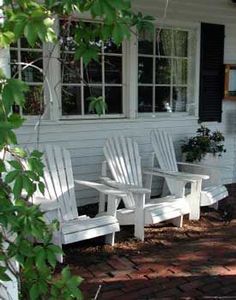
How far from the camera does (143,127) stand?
4.98 meters

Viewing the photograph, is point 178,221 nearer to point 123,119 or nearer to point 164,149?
point 164,149

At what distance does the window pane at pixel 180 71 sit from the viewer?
5242 millimetres

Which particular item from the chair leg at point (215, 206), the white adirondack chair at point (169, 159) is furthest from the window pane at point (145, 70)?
the chair leg at point (215, 206)

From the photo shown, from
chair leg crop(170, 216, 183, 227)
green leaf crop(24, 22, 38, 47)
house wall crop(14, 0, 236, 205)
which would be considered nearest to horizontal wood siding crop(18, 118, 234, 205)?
house wall crop(14, 0, 236, 205)

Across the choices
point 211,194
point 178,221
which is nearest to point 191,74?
point 211,194

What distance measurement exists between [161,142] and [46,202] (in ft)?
6.72

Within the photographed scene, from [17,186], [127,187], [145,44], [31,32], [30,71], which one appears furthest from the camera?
[145,44]

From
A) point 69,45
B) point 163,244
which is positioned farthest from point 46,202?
point 69,45

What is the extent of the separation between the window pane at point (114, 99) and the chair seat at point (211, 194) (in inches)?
51.5

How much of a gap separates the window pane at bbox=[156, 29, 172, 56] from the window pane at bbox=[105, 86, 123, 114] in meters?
0.70

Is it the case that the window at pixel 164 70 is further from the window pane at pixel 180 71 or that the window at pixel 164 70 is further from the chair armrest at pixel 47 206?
the chair armrest at pixel 47 206

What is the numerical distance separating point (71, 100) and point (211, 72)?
1884 mm

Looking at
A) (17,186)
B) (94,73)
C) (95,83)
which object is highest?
(94,73)

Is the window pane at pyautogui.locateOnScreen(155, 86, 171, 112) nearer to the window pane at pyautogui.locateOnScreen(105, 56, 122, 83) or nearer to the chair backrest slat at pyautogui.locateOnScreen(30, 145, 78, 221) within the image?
the window pane at pyautogui.locateOnScreen(105, 56, 122, 83)
